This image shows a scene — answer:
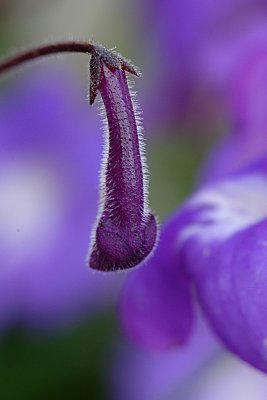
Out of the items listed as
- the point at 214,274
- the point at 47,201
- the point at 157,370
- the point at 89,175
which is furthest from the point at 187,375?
the point at 214,274

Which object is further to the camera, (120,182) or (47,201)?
(47,201)

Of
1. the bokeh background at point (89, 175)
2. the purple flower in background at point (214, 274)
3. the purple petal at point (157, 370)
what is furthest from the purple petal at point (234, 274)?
the purple petal at point (157, 370)

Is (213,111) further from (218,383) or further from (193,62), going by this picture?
(218,383)

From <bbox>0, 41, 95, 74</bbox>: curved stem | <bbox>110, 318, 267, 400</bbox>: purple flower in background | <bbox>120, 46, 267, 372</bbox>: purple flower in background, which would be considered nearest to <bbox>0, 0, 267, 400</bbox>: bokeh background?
<bbox>110, 318, 267, 400</bbox>: purple flower in background

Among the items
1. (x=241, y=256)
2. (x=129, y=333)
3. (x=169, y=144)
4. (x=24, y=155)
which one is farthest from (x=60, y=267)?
(x=241, y=256)

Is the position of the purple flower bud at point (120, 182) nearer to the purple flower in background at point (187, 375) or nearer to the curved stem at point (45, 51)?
the curved stem at point (45, 51)

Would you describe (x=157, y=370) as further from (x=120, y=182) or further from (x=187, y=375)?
(x=120, y=182)
